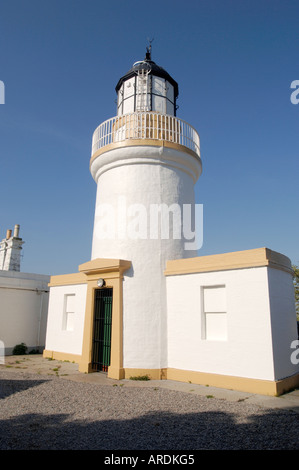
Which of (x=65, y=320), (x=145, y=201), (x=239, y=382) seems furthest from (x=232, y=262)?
(x=65, y=320)

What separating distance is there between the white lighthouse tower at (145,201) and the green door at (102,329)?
35.0 inches

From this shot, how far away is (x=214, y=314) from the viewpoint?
888 cm

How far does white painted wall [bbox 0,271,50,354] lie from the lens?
571 inches

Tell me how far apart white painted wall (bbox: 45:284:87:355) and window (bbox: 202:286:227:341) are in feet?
16.4

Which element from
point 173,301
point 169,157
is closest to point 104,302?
point 173,301

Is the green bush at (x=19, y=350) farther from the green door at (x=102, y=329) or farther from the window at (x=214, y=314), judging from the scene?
the window at (x=214, y=314)

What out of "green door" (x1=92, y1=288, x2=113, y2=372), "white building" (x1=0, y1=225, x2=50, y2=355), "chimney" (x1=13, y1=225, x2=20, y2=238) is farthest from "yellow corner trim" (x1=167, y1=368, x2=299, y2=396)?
"chimney" (x1=13, y1=225, x2=20, y2=238)

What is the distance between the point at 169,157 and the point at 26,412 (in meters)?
8.34

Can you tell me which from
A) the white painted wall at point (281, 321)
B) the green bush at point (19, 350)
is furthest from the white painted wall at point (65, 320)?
the white painted wall at point (281, 321)

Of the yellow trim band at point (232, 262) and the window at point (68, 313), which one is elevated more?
the yellow trim band at point (232, 262)

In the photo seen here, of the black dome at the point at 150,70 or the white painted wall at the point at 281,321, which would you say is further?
A: the black dome at the point at 150,70

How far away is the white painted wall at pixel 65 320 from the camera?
1198 cm

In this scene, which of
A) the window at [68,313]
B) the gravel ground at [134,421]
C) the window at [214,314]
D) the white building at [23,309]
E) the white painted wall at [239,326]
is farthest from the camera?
the white building at [23,309]

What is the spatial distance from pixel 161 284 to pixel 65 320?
5.19 m
